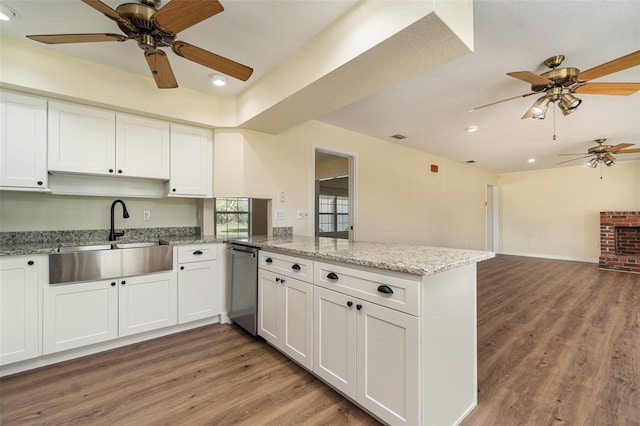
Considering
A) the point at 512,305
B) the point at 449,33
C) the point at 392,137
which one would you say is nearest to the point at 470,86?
the point at 449,33

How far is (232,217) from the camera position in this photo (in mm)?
3426

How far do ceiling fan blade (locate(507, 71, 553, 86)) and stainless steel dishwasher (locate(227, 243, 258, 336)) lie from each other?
98.6 inches

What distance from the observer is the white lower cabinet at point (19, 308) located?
1936 millimetres

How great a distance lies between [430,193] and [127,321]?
16.7 ft

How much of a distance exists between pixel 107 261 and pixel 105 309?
0.41 m

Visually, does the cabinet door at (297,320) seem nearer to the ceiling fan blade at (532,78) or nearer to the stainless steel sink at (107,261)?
the stainless steel sink at (107,261)

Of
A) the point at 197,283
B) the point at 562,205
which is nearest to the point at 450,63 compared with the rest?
the point at 197,283

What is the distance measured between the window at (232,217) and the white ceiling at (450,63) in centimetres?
127

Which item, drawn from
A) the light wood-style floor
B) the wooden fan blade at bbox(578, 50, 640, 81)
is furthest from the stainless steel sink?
the wooden fan blade at bbox(578, 50, 640, 81)

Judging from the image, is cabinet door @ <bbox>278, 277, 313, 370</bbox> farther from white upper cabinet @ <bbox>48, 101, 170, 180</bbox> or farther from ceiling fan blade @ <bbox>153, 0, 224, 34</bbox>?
white upper cabinet @ <bbox>48, 101, 170, 180</bbox>

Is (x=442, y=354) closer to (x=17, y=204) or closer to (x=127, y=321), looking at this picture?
(x=127, y=321)

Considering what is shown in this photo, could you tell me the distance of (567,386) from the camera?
72.7 inches

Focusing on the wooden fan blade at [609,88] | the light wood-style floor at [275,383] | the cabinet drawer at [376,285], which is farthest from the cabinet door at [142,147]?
the wooden fan blade at [609,88]

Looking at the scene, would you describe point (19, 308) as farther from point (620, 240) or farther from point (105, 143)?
→ point (620, 240)
